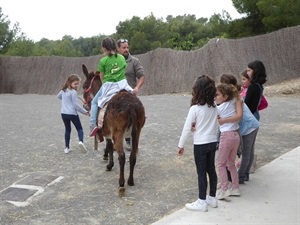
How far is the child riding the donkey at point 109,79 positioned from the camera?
20.1 ft

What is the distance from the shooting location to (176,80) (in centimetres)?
1886

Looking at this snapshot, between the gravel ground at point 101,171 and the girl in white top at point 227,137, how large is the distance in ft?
1.70

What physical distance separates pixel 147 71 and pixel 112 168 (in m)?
13.4

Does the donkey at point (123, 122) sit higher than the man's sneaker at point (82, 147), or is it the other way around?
the donkey at point (123, 122)

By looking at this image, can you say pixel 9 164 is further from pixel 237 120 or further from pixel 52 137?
pixel 237 120

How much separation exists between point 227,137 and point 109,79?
2125 millimetres

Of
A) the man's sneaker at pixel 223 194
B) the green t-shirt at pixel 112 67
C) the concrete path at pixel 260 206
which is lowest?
the concrete path at pixel 260 206

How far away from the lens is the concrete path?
4.38 metres

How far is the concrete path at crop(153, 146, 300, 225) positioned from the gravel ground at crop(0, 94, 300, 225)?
470 millimetres

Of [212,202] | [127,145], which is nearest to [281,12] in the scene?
[127,145]

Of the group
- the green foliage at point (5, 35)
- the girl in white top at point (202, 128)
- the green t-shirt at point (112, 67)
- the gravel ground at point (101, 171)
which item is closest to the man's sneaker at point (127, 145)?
the gravel ground at point (101, 171)

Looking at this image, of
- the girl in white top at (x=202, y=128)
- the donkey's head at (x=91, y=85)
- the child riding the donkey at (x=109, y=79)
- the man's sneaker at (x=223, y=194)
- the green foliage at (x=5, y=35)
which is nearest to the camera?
the girl in white top at (x=202, y=128)

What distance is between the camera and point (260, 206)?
4727mm

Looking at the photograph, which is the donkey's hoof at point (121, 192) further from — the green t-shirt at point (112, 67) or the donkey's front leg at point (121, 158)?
the green t-shirt at point (112, 67)
